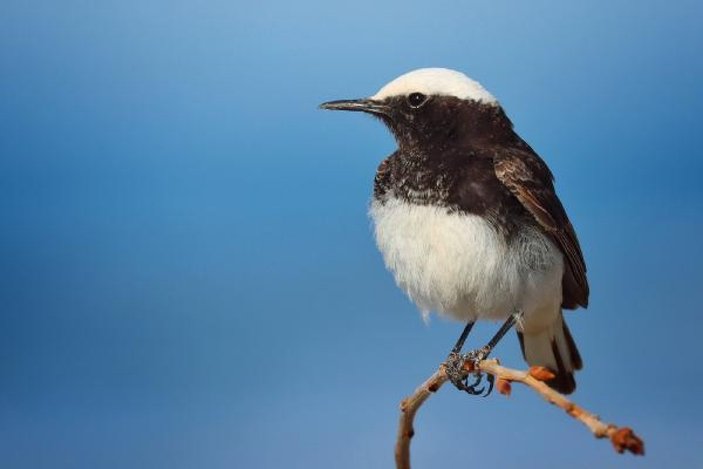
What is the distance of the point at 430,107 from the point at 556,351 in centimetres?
136

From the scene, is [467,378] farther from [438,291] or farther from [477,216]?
[477,216]

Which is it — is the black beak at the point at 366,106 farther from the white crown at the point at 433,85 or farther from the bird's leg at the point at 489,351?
the bird's leg at the point at 489,351

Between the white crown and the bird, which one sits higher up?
the white crown

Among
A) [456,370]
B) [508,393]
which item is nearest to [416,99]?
[456,370]

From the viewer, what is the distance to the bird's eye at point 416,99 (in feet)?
13.0

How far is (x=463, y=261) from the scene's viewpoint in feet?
11.7

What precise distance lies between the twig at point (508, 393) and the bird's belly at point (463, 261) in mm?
349

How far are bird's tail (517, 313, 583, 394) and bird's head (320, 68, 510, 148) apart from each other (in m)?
1.06

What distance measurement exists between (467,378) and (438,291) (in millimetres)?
478

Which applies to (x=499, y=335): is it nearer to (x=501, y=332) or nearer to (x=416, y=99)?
(x=501, y=332)

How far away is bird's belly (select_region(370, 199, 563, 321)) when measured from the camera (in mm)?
3553

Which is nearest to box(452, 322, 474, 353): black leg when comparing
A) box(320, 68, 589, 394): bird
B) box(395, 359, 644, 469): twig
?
box(320, 68, 589, 394): bird

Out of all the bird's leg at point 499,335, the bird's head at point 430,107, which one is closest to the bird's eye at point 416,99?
the bird's head at point 430,107

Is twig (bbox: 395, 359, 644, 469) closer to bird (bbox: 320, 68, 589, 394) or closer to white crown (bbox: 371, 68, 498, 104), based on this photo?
bird (bbox: 320, 68, 589, 394)
